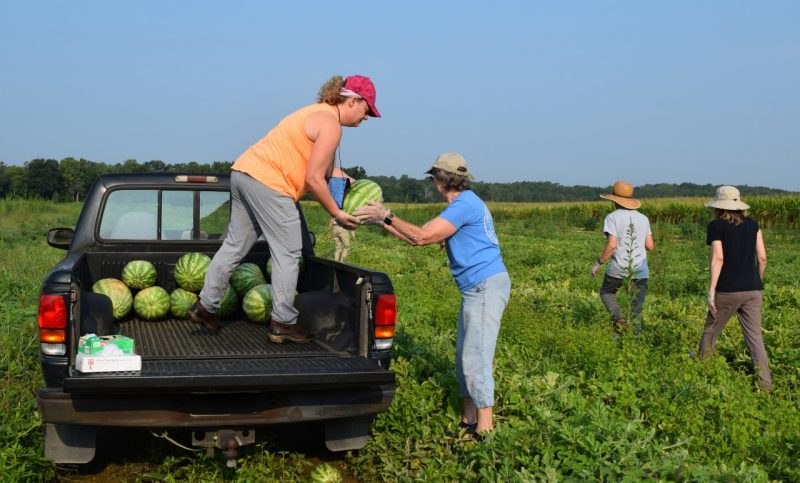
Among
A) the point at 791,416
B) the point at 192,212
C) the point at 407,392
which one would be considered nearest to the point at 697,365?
the point at 791,416

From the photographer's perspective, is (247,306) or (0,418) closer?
(0,418)

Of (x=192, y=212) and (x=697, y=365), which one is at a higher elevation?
(x=192, y=212)

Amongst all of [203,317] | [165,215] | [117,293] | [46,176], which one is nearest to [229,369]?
[203,317]

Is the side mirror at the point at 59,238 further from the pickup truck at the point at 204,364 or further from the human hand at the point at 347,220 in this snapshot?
the human hand at the point at 347,220

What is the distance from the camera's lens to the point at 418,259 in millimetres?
16797

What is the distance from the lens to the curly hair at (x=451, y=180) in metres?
5.21

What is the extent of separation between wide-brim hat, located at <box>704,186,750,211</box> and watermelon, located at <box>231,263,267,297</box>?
163 inches

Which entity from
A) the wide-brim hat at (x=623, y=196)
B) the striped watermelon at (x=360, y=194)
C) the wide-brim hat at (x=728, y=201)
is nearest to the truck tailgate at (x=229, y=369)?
the striped watermelon at (x=360, y=194)

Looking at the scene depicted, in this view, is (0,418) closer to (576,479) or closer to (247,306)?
(247,306)

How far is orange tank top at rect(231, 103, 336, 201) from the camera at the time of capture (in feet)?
18.0

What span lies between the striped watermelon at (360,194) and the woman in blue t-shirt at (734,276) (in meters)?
3.28

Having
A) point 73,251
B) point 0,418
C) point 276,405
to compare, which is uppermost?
point 73,251

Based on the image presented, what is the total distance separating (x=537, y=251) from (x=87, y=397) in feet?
50.2

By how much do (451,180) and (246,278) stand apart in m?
2.10
